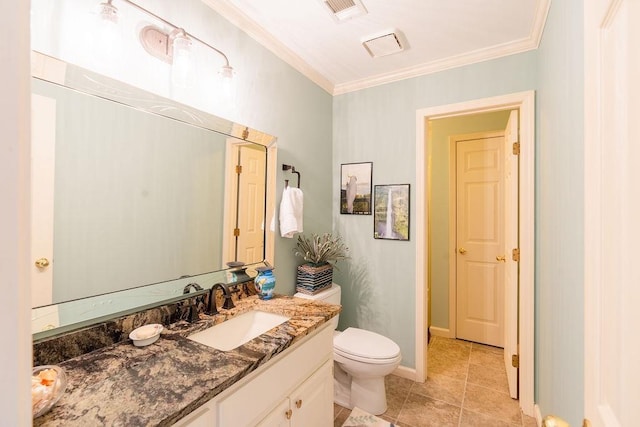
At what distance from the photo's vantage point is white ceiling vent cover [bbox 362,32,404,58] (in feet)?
6.19

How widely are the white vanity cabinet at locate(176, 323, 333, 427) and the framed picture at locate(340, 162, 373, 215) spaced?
1.24 metres

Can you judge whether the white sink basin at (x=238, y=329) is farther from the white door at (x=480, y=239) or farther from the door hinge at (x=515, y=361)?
the white door at (x=480, y=239)

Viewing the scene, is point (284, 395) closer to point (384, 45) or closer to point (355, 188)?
point (355, 188)

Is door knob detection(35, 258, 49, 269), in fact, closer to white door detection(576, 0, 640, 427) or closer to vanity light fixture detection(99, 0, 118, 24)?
vanity light fixture detection(99, 0, 118, 24)

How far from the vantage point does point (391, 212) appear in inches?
93.6

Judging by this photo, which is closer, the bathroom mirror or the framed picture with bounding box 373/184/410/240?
the bathroom mirror

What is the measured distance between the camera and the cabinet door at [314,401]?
1.23 meters

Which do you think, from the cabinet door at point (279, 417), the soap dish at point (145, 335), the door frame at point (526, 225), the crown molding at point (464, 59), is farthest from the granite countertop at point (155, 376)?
the crown molding at point (464, 59)

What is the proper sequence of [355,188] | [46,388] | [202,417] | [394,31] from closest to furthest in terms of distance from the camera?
1. [46,388]
2. [202,417]
3. [394,31]
4. [355,188]

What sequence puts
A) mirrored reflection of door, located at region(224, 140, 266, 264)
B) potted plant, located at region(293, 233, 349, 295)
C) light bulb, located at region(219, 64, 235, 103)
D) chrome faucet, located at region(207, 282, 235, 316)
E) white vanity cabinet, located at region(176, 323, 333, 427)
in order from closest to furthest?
white vanity cabinet, located at region(176, 323, 333, 427), chrome faucet, located at region(207, 282, 235, 316), light bulb, located at region(219, 64, 235, 103), mirrored reflection of door, located at region(224, 140, 266, 264), potted plant, located at region(293, 233, 349, 295)

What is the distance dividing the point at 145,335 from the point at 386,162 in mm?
2008

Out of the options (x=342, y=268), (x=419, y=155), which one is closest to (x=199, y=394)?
(x=342, y=268)

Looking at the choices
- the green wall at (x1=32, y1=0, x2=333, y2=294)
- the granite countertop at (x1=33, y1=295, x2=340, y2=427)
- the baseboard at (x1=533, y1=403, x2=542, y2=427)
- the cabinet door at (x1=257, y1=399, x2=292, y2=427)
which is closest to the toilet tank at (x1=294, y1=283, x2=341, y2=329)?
the green wall at (x1=32, y1=0, x2=333, y2=294)

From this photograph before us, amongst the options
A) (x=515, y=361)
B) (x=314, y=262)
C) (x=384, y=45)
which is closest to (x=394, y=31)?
(x=384, y=45)
